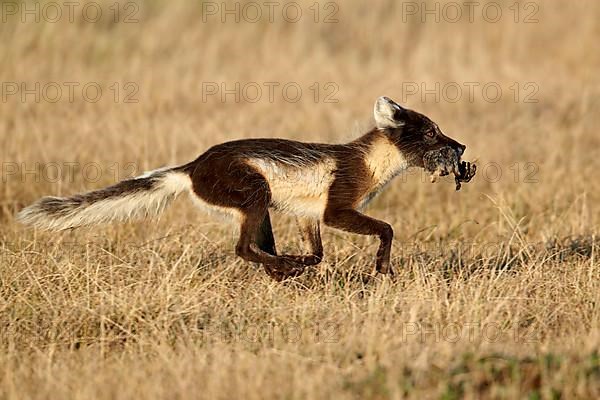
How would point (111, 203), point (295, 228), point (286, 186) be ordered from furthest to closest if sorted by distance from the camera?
1. point (295, 228)
2. point (286, 186)
3. point (111, 203)

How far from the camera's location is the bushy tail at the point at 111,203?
19.7 ft

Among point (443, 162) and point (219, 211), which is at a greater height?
point (443, 162)

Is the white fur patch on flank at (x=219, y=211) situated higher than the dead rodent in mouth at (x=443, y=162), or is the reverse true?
the dead rodent in mouth at (x=443, y=162)

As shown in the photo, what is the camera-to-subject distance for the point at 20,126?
428 inches

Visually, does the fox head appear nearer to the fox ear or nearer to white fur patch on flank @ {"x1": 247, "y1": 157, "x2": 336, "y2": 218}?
the fox ear

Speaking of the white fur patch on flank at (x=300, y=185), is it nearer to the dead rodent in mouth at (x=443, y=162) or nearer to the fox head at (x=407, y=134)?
the fox head at (x=407, y=134)

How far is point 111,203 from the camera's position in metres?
6.05

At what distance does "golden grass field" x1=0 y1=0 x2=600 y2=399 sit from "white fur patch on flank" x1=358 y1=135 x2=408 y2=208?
39 centimetres

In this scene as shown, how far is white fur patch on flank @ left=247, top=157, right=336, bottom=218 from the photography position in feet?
20.5

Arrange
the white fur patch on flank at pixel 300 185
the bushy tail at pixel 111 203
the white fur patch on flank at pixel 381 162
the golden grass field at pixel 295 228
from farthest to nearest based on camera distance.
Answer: the white fur patch on flank at pixel 381 162 → the white fur patch on flank at pixel 300 185 → the bushy tail at pixel 111 203 → the golden grass field at pixel 295 228

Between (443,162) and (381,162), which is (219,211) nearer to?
(381,162)

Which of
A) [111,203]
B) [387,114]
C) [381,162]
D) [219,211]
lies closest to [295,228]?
[381,162]

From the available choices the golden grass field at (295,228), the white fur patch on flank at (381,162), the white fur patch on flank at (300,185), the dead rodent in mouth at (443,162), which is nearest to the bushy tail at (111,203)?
the golden grass field at (295,228)

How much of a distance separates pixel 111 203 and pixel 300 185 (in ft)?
3.79
